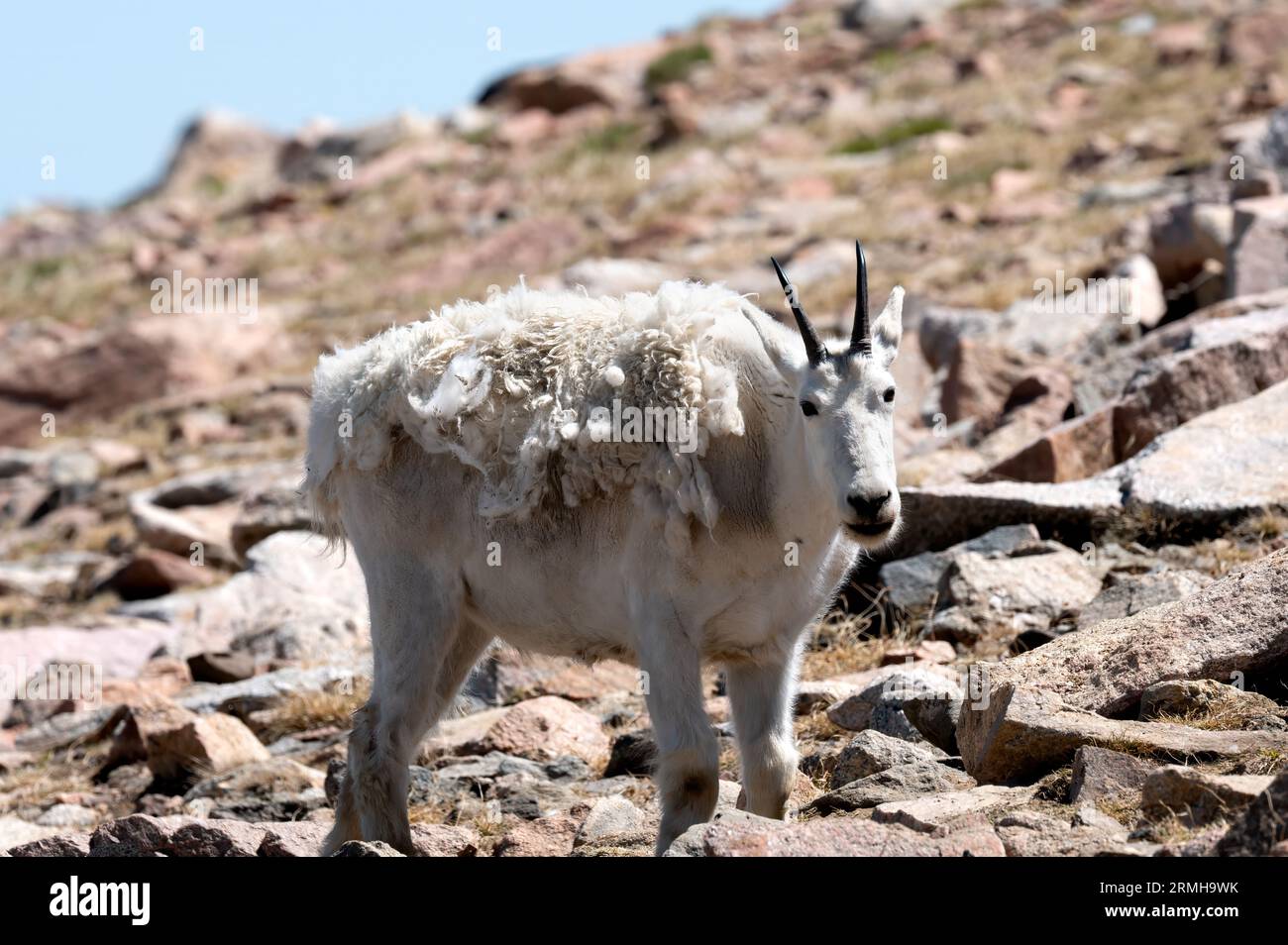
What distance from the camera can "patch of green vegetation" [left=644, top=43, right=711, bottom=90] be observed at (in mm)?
36875

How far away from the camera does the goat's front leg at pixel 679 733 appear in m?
5.71

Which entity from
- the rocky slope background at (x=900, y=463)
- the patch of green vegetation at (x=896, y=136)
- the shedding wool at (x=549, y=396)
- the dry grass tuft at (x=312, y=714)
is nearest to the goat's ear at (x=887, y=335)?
the shedding wool at (x=549, y=396)

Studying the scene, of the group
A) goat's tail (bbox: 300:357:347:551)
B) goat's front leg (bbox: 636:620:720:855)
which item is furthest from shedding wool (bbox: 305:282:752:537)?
goat's front leg (bbox: 636:620:720:855)

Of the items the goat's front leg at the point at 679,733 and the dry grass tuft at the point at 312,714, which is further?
the dry grass tuft at the point at 312,714

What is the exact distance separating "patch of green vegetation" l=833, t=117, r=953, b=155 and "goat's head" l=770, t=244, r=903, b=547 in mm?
21809

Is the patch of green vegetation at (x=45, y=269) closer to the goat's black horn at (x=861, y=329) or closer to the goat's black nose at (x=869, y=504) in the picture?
the goat's black horn at (x=861, y=329)

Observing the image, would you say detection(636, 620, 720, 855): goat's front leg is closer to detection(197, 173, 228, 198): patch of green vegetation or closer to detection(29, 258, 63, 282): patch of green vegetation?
detection(29, 258, 63, 282): patch of green vegetation

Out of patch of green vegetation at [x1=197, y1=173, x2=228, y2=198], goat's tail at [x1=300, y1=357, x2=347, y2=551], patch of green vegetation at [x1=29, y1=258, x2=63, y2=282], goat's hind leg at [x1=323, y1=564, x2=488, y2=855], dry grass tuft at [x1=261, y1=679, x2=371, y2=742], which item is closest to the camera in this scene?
goat's hind leg at [x1=323, y1=564, x2=488, y2=855]

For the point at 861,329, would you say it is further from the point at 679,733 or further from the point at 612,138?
the point at 612,138

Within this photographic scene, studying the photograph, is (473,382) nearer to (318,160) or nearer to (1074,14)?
(1074,14)

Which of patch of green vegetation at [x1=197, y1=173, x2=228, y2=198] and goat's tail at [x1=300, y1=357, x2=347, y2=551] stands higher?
patch of green vegetation at [x1=197, y1=173, x2=228, y2=198]

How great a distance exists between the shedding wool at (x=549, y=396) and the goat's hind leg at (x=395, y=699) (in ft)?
1.51

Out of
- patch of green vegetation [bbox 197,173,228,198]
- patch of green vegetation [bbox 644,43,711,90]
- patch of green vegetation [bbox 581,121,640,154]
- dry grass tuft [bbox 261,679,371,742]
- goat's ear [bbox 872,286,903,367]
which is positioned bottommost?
dry grass tuft [bbox 261,679,371,742]
